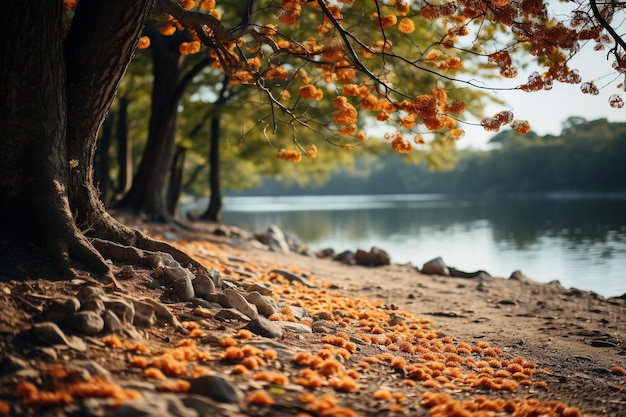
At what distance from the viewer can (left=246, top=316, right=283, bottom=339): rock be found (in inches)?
197

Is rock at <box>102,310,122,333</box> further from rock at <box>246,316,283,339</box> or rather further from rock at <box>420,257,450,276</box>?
rock at <box>420,257,450,276</box>

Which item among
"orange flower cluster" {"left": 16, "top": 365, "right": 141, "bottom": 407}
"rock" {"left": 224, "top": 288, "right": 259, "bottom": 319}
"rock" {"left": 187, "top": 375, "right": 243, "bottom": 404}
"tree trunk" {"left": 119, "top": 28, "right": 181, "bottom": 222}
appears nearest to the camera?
"orange flower cluster" {"left": 16, "top": 365, "right": 141, "bottom": 407}

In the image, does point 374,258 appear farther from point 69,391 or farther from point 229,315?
point 69,391

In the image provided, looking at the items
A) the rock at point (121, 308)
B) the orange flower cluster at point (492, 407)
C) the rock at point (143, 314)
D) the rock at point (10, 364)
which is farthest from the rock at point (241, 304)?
the rock at point (10, 364)

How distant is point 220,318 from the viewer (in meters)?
5.29

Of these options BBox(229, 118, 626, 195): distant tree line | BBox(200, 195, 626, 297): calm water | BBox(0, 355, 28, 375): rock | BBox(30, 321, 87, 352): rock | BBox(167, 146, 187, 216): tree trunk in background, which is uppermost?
BBox(229, 118, 626, 195): distant tree line

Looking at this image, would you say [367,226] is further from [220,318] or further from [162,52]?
[220,318]

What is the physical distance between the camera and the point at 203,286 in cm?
584

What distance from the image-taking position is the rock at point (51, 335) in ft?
12.5

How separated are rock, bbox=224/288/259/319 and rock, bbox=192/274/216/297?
8.7 inches

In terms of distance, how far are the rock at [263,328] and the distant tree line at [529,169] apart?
48.7 meters

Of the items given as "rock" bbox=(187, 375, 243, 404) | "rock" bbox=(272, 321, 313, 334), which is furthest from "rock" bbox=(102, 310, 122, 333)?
"rock" bbox=(272, 321, 313, 334)

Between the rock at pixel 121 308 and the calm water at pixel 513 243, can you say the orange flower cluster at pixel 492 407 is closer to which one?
the rock at pixel 121 308

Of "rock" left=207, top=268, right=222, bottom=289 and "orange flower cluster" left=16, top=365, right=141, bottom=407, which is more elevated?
"rock" left=207, top=268, right=222, bottom=289
